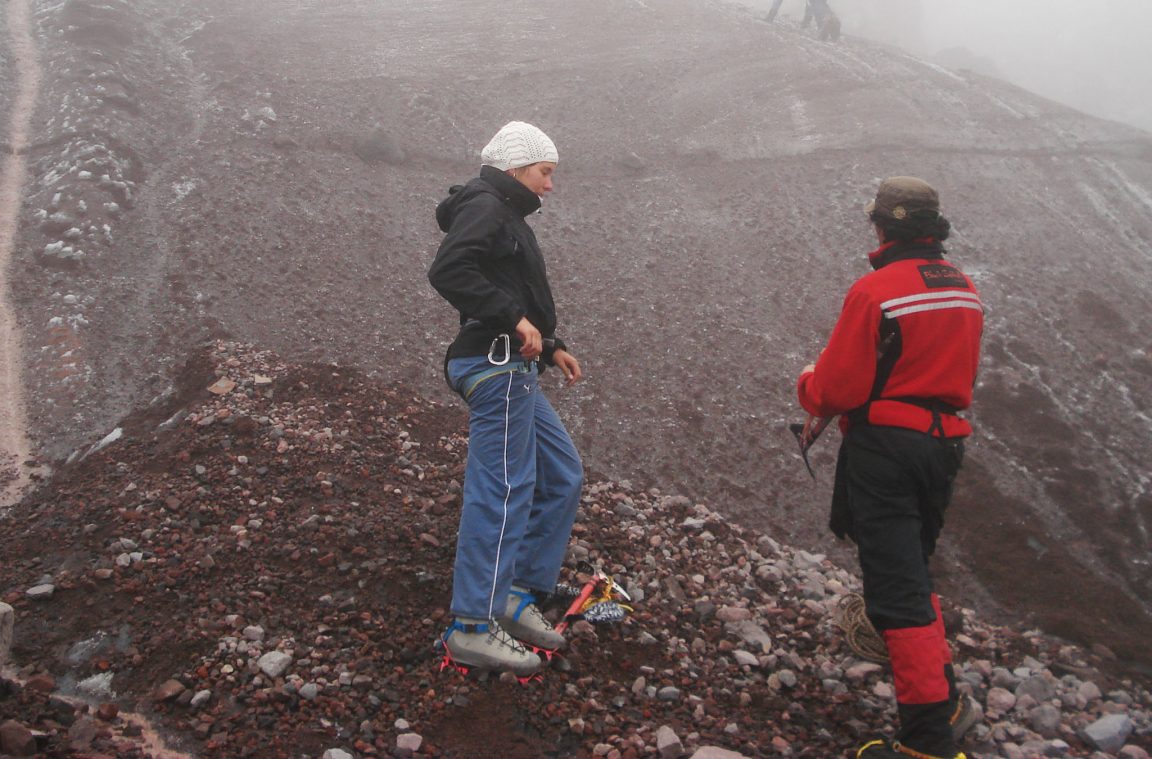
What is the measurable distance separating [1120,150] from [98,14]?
13.2m

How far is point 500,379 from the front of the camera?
3.62 meters

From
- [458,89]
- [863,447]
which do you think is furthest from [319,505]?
[458,89]

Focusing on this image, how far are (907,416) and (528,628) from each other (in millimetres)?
1746

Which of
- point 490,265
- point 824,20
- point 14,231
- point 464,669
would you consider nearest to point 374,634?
point 464,669

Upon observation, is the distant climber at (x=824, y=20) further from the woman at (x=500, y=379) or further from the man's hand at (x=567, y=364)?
the man's hand at (x=567, y=364)

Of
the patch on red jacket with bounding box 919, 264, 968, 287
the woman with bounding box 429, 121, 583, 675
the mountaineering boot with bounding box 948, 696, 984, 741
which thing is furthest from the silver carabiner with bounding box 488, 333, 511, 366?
the mountaineering boot with bounding box 948, 696, 984, 741

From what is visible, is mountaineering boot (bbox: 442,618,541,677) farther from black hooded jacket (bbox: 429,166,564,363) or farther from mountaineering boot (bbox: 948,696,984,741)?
mountaineering boot (bbox: 948,696,984,741)

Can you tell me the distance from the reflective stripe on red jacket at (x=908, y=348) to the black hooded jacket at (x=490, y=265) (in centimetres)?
121

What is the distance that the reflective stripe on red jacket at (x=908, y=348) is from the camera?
10.6ft

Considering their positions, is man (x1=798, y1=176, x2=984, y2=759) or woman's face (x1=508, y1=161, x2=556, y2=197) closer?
man (x1=798, y1=176, x2=984, y2=759)

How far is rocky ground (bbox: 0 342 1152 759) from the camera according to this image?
3.26 metres

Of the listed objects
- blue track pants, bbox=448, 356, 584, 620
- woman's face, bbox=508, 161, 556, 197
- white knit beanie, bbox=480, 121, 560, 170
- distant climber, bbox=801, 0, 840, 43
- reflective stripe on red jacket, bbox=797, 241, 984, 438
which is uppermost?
distant climber, bbox=801, 0, 840, 43

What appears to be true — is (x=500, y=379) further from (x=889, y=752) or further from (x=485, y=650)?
(x=889, y=752)

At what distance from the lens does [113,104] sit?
9.34 metres
